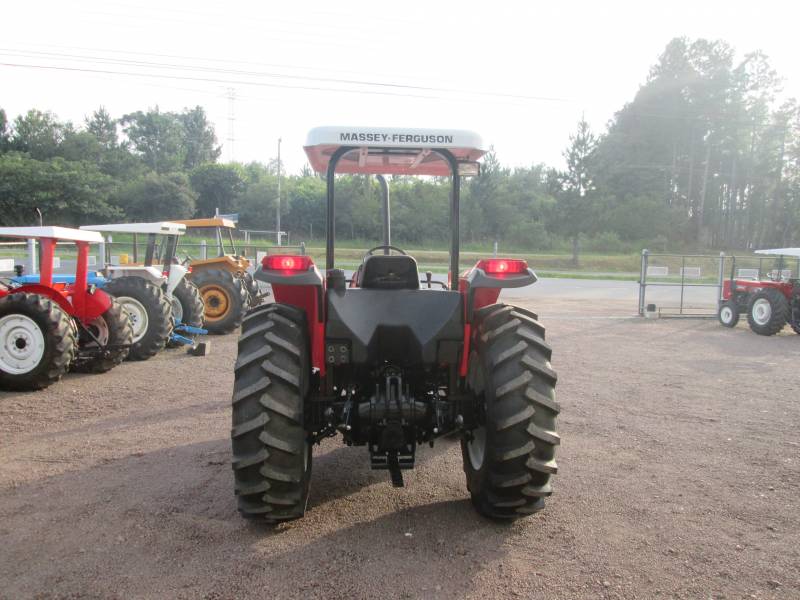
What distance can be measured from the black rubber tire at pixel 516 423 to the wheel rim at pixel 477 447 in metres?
0.14

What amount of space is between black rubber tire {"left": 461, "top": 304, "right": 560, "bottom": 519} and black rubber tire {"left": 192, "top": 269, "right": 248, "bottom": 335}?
8.91 m

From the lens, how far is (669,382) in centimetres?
798

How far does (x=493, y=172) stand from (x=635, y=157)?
804 inches

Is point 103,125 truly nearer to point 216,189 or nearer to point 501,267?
point 216,189

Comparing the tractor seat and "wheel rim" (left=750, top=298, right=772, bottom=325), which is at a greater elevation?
the tractor seat

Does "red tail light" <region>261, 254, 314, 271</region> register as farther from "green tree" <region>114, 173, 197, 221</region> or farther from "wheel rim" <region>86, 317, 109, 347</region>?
"green tree" <region>114, 173, 197, 221</region>

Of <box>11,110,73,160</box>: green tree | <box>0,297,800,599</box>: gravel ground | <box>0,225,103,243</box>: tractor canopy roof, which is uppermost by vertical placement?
<box>11,110,73,160</box>: green tree

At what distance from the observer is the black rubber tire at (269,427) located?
3229 millimetres

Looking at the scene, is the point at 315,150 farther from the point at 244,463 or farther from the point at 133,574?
the point at 133,574

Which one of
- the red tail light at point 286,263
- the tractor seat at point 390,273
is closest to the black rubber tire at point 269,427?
the red tail light at point 286,263

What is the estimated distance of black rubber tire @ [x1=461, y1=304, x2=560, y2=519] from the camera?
3.31 meters

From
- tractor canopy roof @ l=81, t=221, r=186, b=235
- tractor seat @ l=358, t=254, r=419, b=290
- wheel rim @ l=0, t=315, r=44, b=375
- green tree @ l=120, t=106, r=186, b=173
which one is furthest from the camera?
green tree @ l=120, t=106, r=186, b=173

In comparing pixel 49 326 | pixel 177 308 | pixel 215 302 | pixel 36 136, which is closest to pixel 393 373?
pixel 49 326

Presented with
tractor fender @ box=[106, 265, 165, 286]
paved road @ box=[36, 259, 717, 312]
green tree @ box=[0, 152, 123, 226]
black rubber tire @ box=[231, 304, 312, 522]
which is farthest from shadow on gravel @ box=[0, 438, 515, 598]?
green tree @ box=[0, 152, 123, 226]
